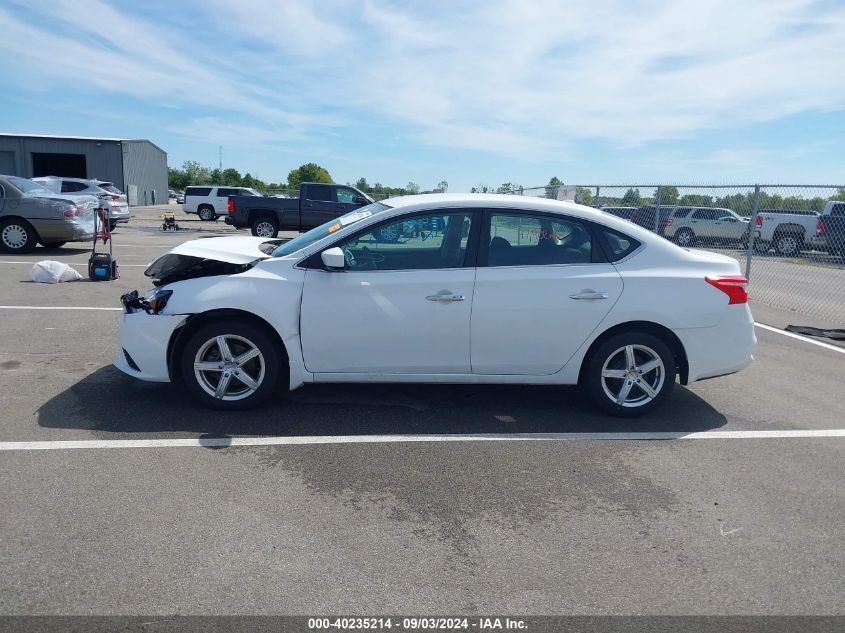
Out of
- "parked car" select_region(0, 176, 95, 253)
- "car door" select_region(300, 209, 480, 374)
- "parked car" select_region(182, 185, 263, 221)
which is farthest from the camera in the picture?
"parked car" select_region(182, 185, 263, 221)

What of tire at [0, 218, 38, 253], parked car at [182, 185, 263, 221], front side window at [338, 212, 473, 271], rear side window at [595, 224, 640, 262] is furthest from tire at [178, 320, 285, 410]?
parked car at [182, 185, 263, 221]

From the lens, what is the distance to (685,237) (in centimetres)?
1809

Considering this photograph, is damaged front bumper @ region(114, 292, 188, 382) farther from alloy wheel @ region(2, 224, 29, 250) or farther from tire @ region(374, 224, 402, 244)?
alloy wheel @ region(2, 224, 29, 250)

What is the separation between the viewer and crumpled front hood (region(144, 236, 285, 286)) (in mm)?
5160

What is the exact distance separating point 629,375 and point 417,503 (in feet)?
7.26

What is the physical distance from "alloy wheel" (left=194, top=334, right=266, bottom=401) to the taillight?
3445mm

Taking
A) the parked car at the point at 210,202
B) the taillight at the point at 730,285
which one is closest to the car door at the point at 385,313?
the taillight at the point at 730,285

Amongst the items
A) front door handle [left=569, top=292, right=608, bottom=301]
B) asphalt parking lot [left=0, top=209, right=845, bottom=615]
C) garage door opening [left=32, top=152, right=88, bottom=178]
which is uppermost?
→ garage door opening [left=32, top=152, right=88, bottom=178]

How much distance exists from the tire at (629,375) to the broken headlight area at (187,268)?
108 inches

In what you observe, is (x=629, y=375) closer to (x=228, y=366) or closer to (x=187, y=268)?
(x=228, y=366)

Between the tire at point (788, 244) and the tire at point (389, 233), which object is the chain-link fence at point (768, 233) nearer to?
the tire at point (788, 244)

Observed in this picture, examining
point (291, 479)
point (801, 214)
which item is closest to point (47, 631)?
point (291, 479)

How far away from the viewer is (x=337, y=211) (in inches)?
858

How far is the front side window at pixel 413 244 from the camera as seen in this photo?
5.13 metres
